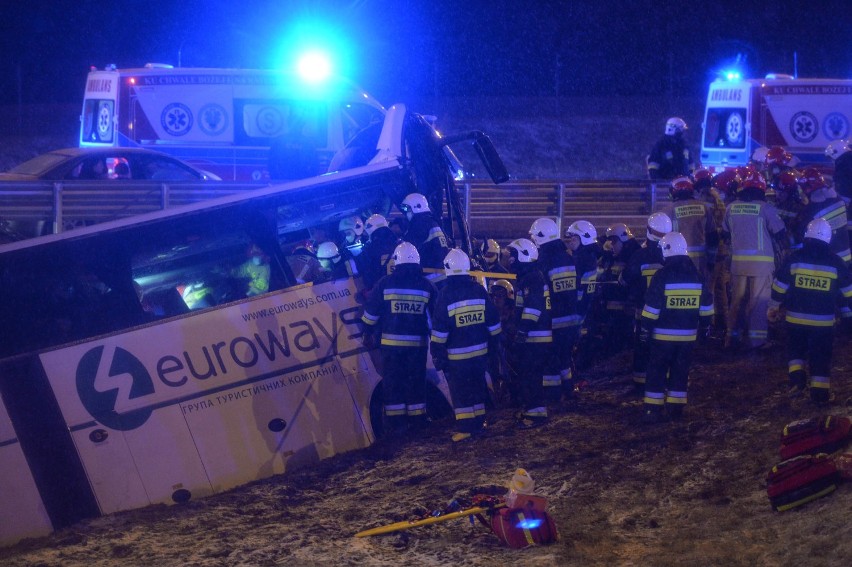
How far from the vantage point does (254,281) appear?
826 centimetres

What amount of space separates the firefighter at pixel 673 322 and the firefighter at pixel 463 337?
1.40m

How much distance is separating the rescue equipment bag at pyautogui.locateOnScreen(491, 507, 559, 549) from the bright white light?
11.3 metres

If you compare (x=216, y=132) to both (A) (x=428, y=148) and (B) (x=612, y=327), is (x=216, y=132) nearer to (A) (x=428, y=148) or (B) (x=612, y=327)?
(A) (x=428, y=148)

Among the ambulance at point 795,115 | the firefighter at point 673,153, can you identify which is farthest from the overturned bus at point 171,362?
the ambulance at point 795,115

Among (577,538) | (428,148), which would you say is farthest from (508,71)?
(577,538)

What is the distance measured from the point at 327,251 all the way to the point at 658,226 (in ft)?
10.8

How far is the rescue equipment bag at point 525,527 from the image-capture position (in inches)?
246

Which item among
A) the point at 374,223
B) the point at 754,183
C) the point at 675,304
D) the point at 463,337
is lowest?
the point at 675,304

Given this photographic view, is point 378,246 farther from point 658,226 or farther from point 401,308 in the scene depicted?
point 658,226

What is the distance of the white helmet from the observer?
30.9 ft

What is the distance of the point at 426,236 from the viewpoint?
9742 millimetres

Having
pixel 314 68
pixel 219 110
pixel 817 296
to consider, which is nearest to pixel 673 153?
pixel 817 296

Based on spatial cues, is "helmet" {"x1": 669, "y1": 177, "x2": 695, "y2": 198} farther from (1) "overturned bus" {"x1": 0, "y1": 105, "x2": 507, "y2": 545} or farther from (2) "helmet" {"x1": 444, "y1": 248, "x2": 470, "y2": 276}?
(1) "overturned bus" {"x1": 0, "y1": 105, "x2": 507, "y2": 545}

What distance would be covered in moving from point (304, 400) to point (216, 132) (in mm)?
9044
